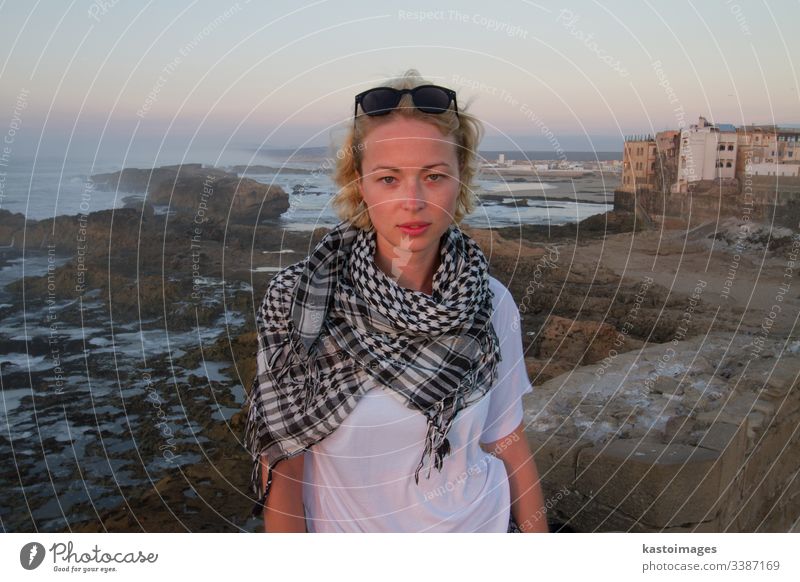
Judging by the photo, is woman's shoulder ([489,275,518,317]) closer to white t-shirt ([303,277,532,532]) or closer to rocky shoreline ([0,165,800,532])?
white t-shirt ([303,277,532,532])

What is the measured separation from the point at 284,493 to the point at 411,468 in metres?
0.34

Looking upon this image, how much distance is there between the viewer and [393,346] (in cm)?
189

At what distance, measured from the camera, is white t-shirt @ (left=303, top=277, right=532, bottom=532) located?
1837 millimetres

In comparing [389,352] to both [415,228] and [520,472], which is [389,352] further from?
[520,472]

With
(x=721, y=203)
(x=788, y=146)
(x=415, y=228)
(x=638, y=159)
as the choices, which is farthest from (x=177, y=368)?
(x=721, y=203)

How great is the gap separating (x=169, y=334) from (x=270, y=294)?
96.0 inches

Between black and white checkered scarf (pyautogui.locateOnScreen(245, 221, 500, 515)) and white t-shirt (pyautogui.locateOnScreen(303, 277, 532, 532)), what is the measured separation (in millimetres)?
36

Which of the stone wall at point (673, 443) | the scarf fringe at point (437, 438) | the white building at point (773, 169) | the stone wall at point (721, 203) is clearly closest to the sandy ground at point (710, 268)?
the stone wall at point (721, 203)

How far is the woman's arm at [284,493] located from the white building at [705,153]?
3.56m

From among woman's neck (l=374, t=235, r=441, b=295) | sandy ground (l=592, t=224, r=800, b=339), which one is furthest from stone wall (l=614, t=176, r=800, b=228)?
woman's neck (l=374, t=235, r=441, b=295)

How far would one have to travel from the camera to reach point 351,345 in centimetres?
187

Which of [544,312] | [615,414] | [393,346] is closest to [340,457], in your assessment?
[393,346]

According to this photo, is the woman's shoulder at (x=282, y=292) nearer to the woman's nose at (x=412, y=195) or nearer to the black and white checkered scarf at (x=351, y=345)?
the black and white checkered scarf at (x=351, y=345)

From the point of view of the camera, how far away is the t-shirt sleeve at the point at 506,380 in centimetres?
201
